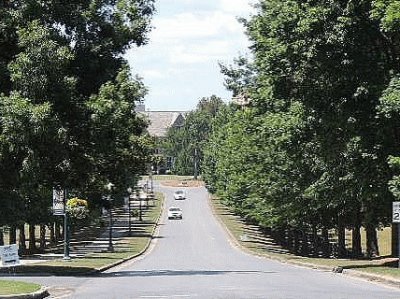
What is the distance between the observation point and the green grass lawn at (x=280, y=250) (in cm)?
3052

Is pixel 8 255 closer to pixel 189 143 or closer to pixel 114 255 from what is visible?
pixel 114 255

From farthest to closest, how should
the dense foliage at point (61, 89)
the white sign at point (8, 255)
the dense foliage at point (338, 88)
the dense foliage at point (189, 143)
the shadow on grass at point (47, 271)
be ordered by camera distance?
the dense foliage at point (189, 143) → the shadow on grass at point (47, 271) → the dense foliage at point (338, 88) → the dense foliage at point (61, 89) → the white sign at point (8, 255)

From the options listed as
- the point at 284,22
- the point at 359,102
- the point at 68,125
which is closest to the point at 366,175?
the point at 359,102

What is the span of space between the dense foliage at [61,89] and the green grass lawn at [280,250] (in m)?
10.4

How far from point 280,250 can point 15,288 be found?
145 feet

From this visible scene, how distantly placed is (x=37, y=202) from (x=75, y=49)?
67.0 ft

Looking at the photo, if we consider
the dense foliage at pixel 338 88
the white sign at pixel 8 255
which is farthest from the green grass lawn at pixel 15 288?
the dense foliage at pixel 338 88

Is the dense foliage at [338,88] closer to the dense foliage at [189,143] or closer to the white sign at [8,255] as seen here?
the white sign at [8,255]

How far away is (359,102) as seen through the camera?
29.0 metres

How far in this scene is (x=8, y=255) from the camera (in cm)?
2405

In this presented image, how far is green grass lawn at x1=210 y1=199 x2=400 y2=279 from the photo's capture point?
30523mm

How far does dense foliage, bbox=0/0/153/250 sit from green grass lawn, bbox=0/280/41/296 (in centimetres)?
583

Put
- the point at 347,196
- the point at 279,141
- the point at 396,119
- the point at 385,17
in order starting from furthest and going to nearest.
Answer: the point at 347,196
the point at 279,141
the point at 396,119
the point at 385,17

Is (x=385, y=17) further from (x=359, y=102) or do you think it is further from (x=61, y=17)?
(x=61, y=17)
